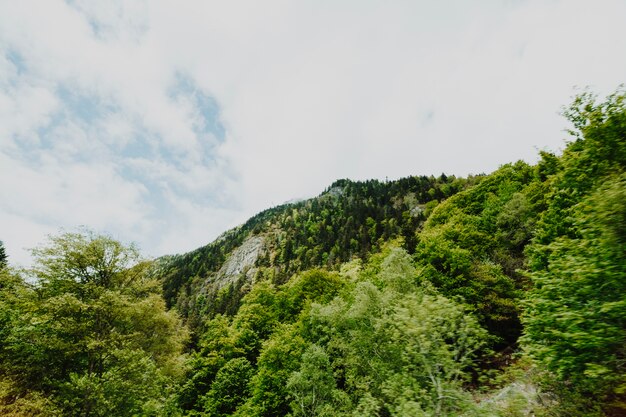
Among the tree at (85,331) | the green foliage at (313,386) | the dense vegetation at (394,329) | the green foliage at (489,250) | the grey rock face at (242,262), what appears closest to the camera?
the dense vegetation at (394,329)

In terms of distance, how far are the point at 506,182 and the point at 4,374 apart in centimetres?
7677

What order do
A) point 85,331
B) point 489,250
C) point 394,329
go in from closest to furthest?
1. point 394,329
2. point 85,331
3. point 489,250

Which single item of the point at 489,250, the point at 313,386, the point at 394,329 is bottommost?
the point at 313,386

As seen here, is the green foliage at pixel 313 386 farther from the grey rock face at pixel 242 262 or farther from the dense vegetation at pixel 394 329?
the grey rock face at pixel 242 262

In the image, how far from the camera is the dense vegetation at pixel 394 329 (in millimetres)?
12570

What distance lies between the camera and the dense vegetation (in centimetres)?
1257

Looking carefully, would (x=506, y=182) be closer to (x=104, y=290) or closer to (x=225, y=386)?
(x=225, y=386)

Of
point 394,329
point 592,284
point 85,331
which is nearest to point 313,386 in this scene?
point 394,329

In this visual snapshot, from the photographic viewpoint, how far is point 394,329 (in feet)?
53.5

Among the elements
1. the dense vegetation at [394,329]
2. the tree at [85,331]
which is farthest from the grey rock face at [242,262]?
the tree at [85,331]

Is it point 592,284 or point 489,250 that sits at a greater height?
point 489,250

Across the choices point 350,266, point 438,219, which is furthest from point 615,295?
point 438,219

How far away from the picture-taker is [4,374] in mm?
23188

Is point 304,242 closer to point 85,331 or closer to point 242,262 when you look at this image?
point 242,262
